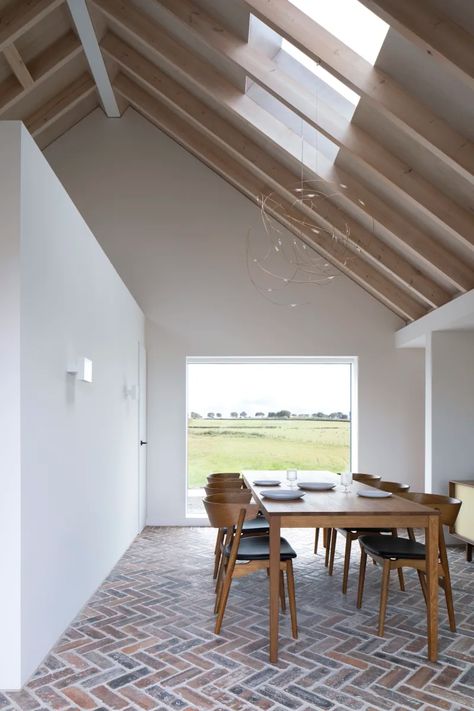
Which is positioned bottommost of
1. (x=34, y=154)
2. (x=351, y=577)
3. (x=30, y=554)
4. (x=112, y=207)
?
(x=351, y=577)

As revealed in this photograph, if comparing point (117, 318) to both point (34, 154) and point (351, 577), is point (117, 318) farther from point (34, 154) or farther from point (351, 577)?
point (351, 577)

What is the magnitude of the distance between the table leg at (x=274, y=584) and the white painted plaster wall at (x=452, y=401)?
335 centimetres

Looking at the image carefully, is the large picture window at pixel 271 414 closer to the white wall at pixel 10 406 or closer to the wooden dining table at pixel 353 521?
the wooden dining table at pixel 353 521

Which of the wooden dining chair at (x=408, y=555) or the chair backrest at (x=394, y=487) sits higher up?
the chair backrest at (x=394, y=487)

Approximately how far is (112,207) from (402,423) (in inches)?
179

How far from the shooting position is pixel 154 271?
789 centimetres

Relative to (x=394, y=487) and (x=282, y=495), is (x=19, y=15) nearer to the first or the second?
(x=282, y=495)

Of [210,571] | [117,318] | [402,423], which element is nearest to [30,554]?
[210,571]

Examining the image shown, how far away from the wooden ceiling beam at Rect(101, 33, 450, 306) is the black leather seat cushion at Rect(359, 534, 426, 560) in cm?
288

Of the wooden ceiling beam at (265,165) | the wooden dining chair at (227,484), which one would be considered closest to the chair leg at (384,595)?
the wooden dining chair at (227,484)

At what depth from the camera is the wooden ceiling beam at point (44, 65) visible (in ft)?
20.0

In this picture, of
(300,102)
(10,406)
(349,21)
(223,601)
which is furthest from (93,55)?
(223,601)

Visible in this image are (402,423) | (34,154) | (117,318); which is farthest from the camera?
(402,423)

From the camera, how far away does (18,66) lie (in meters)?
5.82
